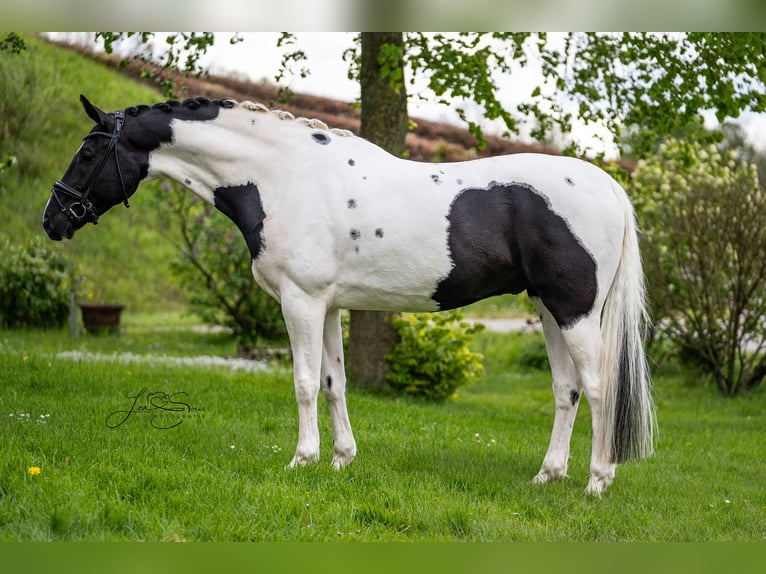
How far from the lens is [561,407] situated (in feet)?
15.9

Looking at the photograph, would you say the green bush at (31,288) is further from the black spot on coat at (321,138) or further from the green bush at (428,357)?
the black spot on coat at (321,138)

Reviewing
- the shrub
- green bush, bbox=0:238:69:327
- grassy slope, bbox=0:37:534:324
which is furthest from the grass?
grassy slope, bbox=0:37:534:324

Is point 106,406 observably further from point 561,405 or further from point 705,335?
point 705,335

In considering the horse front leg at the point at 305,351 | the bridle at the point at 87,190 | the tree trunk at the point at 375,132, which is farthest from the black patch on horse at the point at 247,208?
the tree trunk at the point at 375,132

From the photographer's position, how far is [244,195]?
4684 millimetres

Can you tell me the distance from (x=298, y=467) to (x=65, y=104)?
16.9 m

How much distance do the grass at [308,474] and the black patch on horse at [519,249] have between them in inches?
45.3

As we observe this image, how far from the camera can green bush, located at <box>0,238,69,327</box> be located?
1210cm

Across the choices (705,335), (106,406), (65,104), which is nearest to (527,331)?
(705,335)

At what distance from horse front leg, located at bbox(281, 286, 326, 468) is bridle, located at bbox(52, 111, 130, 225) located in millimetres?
1258

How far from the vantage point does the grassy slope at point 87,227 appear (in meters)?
16.0

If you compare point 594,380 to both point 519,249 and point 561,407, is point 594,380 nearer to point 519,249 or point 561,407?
point 561,407

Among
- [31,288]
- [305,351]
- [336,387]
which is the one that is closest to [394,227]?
[305,351]

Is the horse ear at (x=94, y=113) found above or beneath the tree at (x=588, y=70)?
beneath
